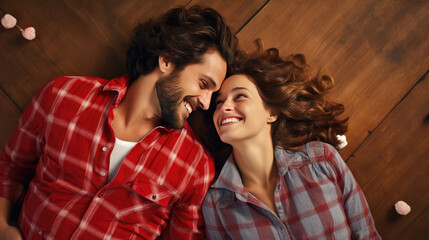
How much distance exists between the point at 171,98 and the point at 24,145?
98cm

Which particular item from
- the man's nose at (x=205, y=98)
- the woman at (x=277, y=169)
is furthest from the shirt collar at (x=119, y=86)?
the woman at (x=277, y=169)

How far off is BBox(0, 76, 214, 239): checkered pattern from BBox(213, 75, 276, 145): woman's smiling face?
0.34 meters

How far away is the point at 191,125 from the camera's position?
1986 millimetres

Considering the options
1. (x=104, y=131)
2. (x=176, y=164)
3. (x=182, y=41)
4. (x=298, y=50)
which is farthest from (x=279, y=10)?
(x=104, y=131)

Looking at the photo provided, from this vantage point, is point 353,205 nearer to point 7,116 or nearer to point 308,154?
point 308,154

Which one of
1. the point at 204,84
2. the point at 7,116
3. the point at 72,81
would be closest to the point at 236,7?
the point at 204,84

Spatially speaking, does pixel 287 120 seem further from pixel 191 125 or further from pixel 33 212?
pixel 33 212

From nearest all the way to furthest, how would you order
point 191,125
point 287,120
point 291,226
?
1. point 291,226
2. point 287,120
3. point 191,125

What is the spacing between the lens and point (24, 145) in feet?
5.44

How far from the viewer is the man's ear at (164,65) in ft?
5.52

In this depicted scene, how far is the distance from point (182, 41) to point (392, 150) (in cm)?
170

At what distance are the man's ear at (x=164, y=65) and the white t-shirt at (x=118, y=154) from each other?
1.64 feet

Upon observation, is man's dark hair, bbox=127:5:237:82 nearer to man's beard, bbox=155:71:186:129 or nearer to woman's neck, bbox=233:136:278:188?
man's beard, bbox=155:71:186:129

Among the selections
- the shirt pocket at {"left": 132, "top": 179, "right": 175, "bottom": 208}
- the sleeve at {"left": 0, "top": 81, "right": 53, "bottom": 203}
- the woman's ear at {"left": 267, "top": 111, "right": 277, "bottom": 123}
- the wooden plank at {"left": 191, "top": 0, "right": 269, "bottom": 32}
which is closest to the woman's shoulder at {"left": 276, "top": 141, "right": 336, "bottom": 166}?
the woman's ear at {"left": 267, "top": 111, "right": 277, "bottom": 123}
